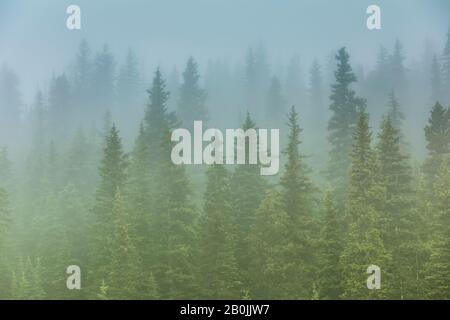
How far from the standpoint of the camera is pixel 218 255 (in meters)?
32.2

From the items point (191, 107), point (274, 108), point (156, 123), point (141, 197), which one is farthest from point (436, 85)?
point (141, 197)

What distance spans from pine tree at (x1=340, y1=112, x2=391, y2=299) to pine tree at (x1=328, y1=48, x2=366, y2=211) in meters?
4.23

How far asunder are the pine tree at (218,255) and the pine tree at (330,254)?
499cm

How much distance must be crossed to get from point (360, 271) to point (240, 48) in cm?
13133

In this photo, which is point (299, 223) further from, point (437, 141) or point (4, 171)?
point (4, 171)

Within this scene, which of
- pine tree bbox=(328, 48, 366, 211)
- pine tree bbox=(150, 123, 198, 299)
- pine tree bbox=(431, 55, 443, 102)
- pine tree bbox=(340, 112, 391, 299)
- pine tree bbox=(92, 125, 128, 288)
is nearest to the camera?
pine tree bbox=(340, 112, 391, 299)

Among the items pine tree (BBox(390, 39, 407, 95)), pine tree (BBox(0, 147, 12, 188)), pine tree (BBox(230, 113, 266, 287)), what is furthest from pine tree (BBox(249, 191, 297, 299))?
pine tree (BBox(390, 39, 407, 95))

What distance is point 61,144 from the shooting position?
244 feet

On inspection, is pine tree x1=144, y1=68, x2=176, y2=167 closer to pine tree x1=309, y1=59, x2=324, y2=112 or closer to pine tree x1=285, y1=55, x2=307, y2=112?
pine tree x1=309, y1=59, x2=324, y2=112

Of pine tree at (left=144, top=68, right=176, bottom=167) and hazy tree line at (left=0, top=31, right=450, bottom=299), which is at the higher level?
pine tree at (left=144, top=68, right=176, bottom=167)

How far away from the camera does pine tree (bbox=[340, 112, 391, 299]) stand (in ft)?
95.8
